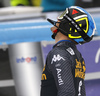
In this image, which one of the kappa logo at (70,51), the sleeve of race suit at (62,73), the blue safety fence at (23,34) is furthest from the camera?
the blue safety fence at (23,34)

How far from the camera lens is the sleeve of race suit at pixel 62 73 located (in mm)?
1257

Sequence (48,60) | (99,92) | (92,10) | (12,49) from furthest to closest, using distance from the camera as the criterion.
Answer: (92,10)
(99,92)
(12,49)
(48,60)

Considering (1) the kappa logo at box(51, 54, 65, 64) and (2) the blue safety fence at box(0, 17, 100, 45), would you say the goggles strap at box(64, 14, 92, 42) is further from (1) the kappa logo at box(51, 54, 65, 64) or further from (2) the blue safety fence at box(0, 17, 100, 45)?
(2) the blue safety fence at box(0, 17, 100, 45)

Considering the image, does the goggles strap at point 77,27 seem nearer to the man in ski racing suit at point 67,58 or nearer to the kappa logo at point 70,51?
the man in ski racing suit at point 67,58

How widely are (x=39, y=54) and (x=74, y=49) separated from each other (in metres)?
0.78

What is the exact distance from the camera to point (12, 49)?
216 cm

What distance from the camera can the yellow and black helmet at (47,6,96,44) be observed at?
1348 mm

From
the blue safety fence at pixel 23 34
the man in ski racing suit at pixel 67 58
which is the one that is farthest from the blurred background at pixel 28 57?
the man in ski racing suit at pixel 67 58

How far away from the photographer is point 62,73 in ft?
4.17

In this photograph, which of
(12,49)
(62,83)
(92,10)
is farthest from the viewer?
(92,10)

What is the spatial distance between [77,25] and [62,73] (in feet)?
0.95

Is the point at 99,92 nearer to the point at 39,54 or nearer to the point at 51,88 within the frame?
the point at 39,54

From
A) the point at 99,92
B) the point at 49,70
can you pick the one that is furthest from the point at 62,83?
the point at 99,92

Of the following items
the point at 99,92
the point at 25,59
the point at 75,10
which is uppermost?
the point at 75,10
